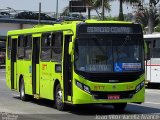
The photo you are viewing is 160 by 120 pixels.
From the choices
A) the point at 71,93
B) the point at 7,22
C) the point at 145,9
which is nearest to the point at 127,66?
the point at 71,93

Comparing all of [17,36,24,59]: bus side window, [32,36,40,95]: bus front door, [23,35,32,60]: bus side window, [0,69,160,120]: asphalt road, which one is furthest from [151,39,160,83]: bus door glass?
[32,36,40,95]: bus front door

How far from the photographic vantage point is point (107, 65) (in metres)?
17.3

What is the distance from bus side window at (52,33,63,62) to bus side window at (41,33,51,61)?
1.45ft

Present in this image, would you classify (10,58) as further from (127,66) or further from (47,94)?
(127,66)

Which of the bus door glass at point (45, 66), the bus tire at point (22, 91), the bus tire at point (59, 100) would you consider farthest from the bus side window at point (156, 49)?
the bus tire at point (59, 100)

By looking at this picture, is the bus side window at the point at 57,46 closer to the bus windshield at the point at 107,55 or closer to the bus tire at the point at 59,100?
the bus tire at the point at 59,100

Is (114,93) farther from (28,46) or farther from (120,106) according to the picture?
(28,46)

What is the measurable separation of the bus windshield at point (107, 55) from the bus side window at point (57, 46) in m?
1.31

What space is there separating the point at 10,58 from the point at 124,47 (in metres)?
8.09

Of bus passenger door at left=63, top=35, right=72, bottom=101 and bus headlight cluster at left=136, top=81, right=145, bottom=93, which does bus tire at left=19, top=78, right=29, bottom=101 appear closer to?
bus passenger door at left=63, top=35, right=72, bottom=101

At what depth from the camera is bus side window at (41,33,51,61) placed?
19625 millimetres

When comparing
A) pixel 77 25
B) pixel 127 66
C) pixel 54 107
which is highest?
pixel 77 25

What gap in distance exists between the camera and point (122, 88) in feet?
56.6

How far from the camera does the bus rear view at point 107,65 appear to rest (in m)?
17.1
